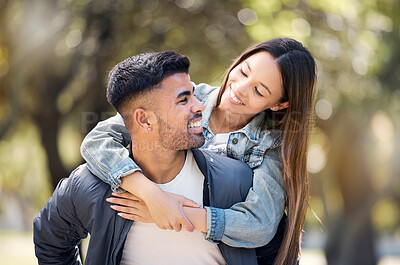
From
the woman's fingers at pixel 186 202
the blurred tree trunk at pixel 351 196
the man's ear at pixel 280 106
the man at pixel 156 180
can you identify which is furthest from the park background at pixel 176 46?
the woman's fingers at pixel 186 202

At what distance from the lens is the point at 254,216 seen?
2596mm

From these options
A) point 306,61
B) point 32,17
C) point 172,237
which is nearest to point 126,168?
point 172,237

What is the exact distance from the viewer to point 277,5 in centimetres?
814

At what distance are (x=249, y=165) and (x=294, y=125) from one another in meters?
0.33

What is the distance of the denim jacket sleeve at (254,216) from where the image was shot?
2.53 m

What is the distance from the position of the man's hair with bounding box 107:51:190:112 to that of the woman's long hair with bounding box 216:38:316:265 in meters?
0.62

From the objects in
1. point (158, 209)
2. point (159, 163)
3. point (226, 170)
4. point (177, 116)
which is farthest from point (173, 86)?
point (158, 209)

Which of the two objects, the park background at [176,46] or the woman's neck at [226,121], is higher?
the park background at [176,46]

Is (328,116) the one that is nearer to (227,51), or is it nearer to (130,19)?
(227,51)

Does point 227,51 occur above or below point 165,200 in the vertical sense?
above

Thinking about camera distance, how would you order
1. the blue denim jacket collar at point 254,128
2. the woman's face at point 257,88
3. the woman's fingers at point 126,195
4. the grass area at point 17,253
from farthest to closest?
1. the grass area at point 17,253
2. the woman's face at point 257,88
3. the blue denim jacket collar at point 254,128
4. the woman's fingers at point 126,195

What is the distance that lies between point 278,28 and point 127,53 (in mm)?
2386

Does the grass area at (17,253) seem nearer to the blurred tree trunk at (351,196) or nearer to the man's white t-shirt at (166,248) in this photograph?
the blurred tree trunk at (351,196)

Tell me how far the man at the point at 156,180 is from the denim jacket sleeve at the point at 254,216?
0.24 ft
